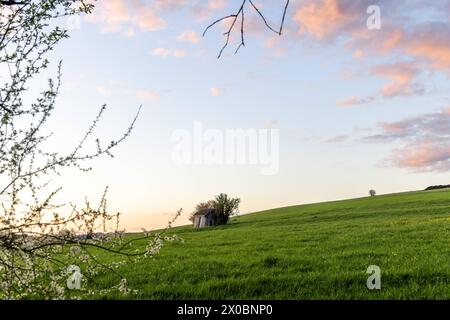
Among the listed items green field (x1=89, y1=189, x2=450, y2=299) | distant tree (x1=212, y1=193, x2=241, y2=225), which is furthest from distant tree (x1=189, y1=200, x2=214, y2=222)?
green field (x1=89, y1=189, x2=450, y2=299)

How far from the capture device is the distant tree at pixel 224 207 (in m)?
57.1

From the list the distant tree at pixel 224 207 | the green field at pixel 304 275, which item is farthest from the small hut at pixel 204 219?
the green field at pixel 304 275

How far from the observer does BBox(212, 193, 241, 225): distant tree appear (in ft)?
187

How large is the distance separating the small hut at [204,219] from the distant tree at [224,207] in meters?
0.93

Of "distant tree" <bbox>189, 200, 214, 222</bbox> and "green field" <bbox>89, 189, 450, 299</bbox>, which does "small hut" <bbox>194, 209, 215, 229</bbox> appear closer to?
"distant tree" <bbox>189, 200, 214, 222</bbox>

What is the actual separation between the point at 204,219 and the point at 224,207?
11.0ft

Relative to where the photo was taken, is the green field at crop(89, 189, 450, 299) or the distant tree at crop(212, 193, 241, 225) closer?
the green field at crop(89, 189, 450, 299)

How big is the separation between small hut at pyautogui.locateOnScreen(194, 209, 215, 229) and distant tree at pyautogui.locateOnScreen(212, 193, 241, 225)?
929 millimetres

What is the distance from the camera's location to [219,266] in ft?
48.3

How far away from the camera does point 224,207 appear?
57.4 metres

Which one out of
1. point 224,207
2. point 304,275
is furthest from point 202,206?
point 304,275

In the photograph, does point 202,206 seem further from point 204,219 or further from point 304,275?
point 304,275
